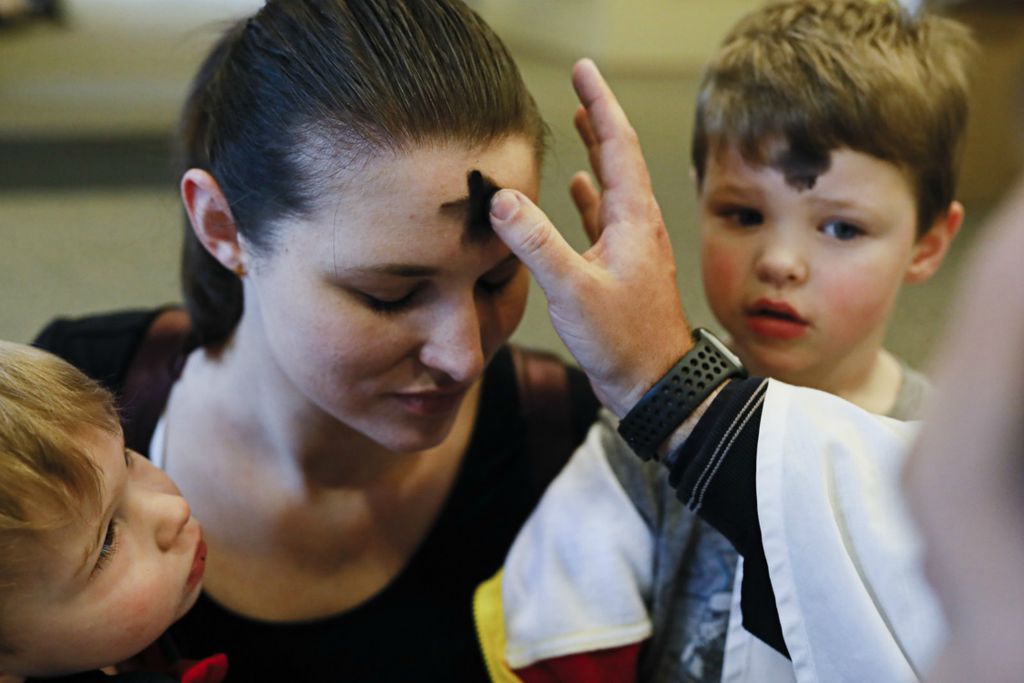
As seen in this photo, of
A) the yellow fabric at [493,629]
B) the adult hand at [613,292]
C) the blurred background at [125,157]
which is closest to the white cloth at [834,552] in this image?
the adult hand at [613,292]

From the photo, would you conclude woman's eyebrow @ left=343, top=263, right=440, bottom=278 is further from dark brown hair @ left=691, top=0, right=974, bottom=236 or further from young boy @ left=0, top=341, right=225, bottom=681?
dark brown hair @ left=691, top=0, right=974, bottom=236

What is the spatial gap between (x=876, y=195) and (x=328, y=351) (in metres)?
0.64

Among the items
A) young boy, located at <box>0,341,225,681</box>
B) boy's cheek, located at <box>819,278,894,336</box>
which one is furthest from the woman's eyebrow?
boy's cheek, located at <box>819,278,894,336</box>

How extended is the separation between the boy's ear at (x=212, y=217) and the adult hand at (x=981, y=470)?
2.79ft

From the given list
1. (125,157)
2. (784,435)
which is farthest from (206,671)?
(125,157)

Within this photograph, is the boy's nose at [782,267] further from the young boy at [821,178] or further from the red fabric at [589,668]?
the red fabric at [589,668]

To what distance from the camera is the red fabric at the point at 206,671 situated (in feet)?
2.95

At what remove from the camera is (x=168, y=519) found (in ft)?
2.85

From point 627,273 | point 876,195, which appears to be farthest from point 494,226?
point 876,195

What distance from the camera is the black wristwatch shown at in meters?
0.88

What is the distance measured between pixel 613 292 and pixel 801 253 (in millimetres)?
342

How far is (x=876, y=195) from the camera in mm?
1138

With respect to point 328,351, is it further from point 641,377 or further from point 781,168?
point 781,168

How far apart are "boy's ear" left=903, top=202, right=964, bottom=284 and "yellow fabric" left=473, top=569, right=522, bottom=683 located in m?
0.65
